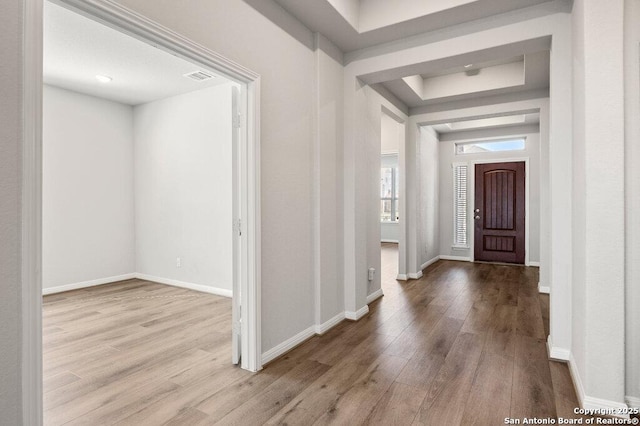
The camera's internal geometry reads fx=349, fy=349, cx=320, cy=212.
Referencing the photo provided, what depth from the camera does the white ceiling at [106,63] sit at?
312 cm

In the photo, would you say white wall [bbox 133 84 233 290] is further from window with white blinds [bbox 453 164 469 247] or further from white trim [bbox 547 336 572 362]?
window with white blinds [bbox 453 164 469 247]

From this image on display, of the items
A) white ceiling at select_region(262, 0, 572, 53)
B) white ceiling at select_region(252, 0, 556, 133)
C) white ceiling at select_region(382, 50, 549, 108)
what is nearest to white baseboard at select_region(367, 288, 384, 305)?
white ceiling at select_region(252, 0, 556, 133)

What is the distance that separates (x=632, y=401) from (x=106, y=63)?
17.6 ft

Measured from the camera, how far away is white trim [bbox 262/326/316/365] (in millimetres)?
2665

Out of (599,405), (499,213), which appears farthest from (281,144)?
(499,213)

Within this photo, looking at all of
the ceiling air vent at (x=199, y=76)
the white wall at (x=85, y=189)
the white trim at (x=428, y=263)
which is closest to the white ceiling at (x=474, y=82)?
the ceiling air vent at (x=199, y=76)

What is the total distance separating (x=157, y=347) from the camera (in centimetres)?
298

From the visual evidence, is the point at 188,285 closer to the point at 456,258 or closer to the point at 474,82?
the point at 474,82

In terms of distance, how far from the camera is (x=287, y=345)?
2.87m

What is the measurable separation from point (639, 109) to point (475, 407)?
78.4 inches

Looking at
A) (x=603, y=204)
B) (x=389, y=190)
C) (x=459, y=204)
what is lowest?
(x=603, y=204)

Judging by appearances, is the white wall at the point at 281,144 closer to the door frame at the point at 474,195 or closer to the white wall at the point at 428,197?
the white wall at the point at 428,197

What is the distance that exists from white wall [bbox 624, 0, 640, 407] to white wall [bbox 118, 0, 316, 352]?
2.20 metres

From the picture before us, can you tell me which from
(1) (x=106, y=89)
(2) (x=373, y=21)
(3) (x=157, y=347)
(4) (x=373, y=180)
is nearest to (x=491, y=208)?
(4) (x=373, y=180)
